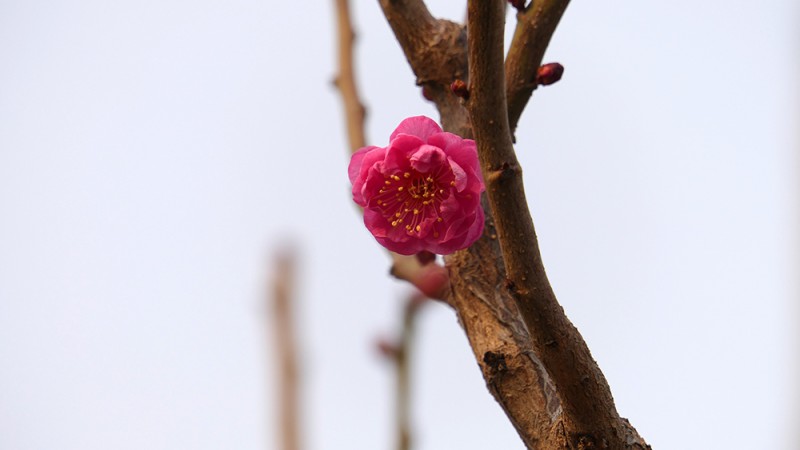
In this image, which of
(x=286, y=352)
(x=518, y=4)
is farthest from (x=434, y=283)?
(x=518, y=4)

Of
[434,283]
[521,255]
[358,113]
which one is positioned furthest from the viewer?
[358,113]

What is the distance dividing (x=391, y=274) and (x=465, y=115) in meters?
0.52

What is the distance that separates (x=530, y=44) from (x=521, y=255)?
2.61 ft

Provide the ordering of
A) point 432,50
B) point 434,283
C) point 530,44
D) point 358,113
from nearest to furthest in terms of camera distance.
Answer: point 530,44 < point 434,283 < point 432,50 < point 358,113

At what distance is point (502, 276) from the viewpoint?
2.13 metres

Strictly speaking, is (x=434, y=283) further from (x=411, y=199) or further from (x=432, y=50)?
(x=432, y=50)

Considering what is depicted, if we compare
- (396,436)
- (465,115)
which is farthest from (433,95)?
(396,436)

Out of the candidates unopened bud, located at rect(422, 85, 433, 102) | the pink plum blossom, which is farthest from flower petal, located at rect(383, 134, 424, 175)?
unopened bud, located at rect(422, 85, 433, 102)

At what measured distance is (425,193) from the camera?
2.14 meters

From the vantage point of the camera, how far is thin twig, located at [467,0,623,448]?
1.47 m

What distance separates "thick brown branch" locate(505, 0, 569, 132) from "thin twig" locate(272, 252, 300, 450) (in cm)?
70

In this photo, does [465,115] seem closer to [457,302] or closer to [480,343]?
[457,302]

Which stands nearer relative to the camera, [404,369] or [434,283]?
[404,369]

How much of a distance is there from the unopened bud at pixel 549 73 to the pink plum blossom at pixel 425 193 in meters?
0.26
